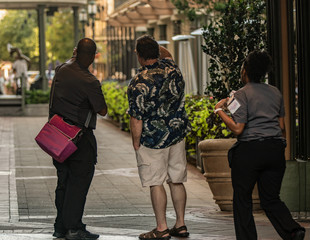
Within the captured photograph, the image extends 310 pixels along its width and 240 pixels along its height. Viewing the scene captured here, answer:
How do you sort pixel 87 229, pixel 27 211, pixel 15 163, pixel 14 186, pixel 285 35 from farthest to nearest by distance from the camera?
1. pixel 15 163
2. pixel 14 186
3. pixel 27 211
4. pixel 285 35
5. pixel 87 229

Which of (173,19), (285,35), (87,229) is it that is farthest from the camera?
(173,19)

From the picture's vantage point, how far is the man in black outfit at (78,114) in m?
7.84

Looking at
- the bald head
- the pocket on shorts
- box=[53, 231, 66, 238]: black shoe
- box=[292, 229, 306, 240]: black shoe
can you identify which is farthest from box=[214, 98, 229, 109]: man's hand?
box=[53, 231, 66, 238]: black shoe

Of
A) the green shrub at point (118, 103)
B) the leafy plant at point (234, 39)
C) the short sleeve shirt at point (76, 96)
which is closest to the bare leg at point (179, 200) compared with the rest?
the short sleeve shirt at point (76, 96)

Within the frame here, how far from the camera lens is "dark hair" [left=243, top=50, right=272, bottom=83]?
692 centimetres

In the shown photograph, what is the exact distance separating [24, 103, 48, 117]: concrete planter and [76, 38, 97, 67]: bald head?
23.7 metres

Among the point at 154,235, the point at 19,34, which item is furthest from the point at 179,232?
the point at 19,34

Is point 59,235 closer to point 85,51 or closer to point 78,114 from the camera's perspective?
point 78,114

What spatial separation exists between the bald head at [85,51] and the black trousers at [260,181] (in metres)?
1.78

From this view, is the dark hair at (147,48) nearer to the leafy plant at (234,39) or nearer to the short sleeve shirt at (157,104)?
the short sleeve shirt at (157,104)

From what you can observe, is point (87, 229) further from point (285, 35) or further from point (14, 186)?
point (14, 186)

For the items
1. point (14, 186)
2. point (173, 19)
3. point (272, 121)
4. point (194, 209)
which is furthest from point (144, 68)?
point (173, 19)

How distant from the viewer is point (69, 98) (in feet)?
25.7

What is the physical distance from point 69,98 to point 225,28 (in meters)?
3.21
